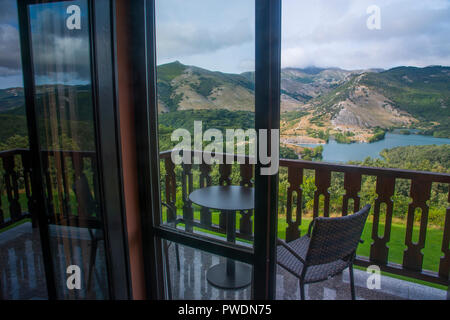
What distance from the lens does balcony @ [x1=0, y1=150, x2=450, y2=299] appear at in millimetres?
1341

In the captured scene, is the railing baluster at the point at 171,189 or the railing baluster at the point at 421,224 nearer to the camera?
the railing baluster at the point at 171,189

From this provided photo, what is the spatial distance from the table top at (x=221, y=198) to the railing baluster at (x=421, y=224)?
5.59 ft

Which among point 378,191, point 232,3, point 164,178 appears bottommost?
point 378,191

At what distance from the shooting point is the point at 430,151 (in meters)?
2.60

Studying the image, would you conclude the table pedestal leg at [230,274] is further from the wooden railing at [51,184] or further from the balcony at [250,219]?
the wooden railing at [51,184]

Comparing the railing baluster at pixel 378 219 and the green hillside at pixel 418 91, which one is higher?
the green hillside at pixel 418 91

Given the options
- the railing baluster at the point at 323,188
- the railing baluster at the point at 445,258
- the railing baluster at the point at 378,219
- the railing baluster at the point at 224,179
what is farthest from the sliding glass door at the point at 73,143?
the railing baluster at the point at 445,258

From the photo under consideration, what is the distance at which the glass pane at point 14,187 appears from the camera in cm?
116

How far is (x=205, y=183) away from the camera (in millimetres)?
1906

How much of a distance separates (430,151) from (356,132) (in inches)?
28.4

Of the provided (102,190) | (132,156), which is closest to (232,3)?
(132,156)

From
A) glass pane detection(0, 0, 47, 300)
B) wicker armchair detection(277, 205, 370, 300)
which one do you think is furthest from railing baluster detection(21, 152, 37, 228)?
wicker armchair detection(277, 205, 370, 300)

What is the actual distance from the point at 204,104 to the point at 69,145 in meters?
0.80
